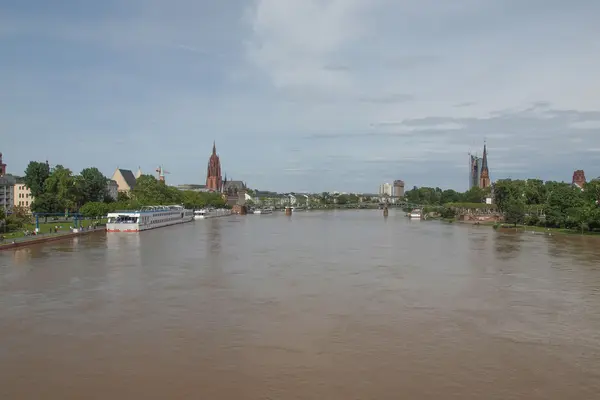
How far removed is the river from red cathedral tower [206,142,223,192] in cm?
14827

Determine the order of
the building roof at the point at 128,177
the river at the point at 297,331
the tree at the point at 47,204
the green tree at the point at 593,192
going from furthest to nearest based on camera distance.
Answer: the building roof at the point at 128,177 < the tree at the point at 47,204 < the green tree at the point at 593,192 < the river at the point at 297,331

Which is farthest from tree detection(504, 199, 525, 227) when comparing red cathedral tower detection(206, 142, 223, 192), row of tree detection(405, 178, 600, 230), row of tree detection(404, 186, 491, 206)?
red cathedral tower detection(206, 142, 223, 192)

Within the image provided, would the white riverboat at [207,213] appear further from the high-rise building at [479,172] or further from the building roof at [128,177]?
the high-rise building at [479,172]

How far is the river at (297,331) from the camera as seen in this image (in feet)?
34.7

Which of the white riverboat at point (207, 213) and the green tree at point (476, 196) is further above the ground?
the green tree at point (476, 196)

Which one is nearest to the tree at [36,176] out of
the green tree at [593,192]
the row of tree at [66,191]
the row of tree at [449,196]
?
the row of tree at [66,191]

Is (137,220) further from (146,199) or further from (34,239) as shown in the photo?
(146,199)

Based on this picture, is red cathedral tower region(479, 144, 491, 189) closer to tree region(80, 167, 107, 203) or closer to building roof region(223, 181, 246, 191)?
building roof region(223, 181, 246, 191)

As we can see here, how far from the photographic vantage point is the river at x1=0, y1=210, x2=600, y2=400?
416 inches

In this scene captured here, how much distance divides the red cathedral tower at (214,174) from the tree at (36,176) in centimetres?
→ 10706

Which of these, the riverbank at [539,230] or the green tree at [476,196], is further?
the green tree at [476,196]

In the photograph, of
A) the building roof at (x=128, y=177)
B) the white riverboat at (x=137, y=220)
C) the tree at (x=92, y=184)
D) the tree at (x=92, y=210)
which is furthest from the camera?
the building roof at (x=128, y=177)

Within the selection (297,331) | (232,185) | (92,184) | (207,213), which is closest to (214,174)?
(232,185)

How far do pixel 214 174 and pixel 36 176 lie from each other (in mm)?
112221
